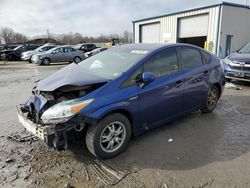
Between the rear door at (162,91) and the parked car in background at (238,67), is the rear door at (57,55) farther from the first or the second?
the rear door at (162,91)

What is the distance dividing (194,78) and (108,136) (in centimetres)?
215

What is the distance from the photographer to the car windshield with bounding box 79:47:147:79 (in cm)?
348

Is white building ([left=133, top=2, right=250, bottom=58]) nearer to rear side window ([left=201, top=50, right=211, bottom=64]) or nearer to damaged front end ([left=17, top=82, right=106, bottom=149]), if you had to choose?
rear side window ([left=201, top=50, right=211, bottom=64])

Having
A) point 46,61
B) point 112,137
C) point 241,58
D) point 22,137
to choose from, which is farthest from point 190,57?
point 46,61

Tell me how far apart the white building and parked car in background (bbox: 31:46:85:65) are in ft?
27.0

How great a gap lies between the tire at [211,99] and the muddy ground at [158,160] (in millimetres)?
507

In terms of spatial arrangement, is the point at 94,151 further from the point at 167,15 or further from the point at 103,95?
the point at 167,15

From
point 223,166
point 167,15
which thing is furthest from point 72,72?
point 167,15

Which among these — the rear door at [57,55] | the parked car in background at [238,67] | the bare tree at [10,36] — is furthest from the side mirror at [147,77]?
the bare tree at [10,36]

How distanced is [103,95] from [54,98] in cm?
73

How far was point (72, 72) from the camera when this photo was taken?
3775 mm

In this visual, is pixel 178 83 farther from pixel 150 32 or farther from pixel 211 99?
pixel 150 32

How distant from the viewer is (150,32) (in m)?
21.8

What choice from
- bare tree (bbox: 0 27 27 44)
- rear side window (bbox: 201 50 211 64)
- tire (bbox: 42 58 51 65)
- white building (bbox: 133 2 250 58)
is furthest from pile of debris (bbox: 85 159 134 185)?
bare tree (bbox: 0 27 27 44)
